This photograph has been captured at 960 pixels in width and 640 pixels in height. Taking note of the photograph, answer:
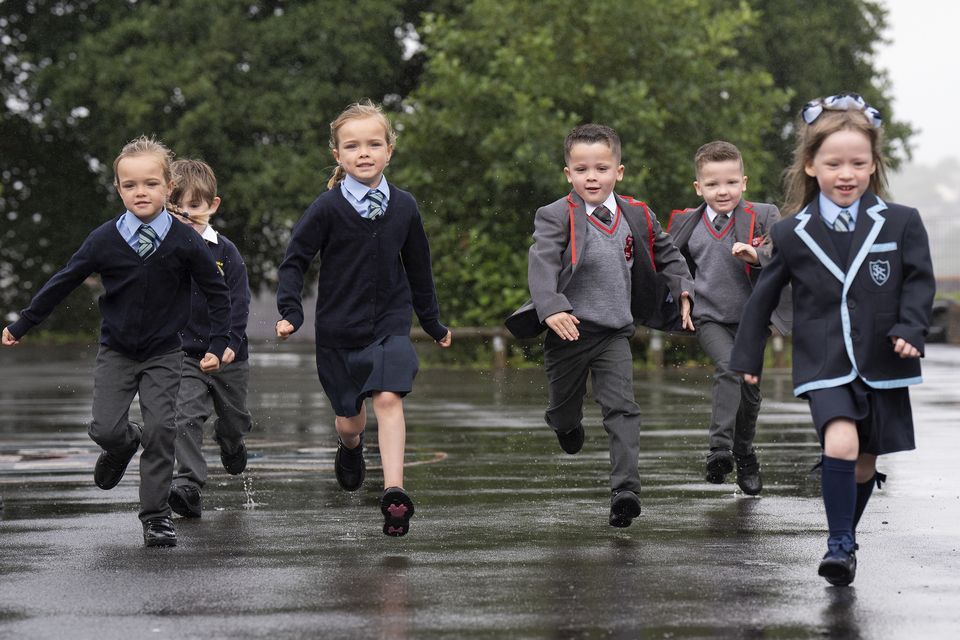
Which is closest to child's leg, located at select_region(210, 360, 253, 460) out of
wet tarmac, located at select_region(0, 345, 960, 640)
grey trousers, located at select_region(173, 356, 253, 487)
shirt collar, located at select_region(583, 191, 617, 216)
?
grey trousers, located at select_region(173, 356, 253, 487)

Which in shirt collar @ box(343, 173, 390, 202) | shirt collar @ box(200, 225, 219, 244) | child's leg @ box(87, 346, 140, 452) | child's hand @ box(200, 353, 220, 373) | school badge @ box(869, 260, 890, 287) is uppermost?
shirt collar @ box(343, 173, 390, 202)

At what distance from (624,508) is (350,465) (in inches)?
61.6

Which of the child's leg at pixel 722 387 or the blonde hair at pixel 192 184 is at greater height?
the blonde hair at pixel 192 184

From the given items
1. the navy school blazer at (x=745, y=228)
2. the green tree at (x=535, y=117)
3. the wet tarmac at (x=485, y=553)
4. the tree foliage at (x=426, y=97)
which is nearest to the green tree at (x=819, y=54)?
the tree foliage at (x=426, y=97)

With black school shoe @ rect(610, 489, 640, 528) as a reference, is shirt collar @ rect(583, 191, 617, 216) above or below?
above

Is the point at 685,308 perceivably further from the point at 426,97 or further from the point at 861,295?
the point at 426,97

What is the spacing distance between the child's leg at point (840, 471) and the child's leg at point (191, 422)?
343cm

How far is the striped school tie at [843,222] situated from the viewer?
6.32 m

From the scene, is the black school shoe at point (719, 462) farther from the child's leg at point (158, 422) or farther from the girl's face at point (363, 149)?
the child's leg at point (158, 422)

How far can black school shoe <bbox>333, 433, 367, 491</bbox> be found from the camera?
27.5 ft

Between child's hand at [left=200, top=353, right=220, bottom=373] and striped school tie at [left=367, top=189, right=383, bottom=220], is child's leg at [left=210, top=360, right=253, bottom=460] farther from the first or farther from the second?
striped school tie at [left=367, top=189, right=383, bottom=220]

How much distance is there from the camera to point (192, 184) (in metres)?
8.91

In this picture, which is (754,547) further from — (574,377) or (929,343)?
(929,343)

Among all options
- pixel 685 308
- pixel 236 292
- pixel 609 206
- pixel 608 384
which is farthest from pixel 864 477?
Result: pixel 236 292
